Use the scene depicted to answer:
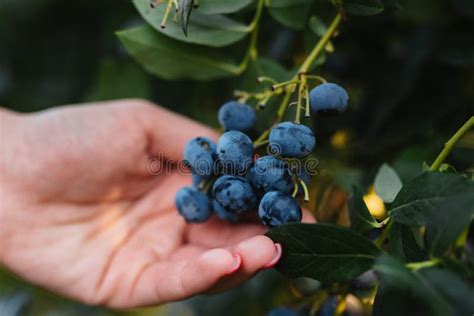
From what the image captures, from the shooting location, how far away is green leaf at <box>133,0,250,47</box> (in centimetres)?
101

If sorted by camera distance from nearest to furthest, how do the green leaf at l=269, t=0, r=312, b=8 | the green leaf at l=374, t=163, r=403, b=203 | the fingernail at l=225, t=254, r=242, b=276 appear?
the fingernail at l=225, t=254, r=242, b=276 → the green leaf at l=374, t=163, r=403, b=203 → the green leaf at l=269, t=0, r=312, b=8

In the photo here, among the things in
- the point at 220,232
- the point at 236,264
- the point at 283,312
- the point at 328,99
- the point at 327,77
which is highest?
the point at 328,99

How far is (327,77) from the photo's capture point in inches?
51.8

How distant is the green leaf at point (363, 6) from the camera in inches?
34.3

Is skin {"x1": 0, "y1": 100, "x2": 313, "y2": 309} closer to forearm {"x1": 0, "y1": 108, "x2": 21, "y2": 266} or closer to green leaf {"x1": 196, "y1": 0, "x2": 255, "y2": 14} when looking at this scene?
forearm {"x1": 0, "y1": 108, "x2": 21, "y2": 266}

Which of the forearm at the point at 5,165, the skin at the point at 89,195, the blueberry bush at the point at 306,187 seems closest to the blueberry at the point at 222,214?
the blueberry bush at the point at 306,187

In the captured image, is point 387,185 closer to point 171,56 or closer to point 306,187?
point 306,187

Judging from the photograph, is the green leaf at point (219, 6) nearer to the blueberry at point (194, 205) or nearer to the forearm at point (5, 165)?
the blueberry at point (194, 205)

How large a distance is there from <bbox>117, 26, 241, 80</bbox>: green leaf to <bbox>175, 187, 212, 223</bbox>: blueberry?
0.28 m

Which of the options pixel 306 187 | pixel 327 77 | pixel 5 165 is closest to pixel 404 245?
pixel 306 187

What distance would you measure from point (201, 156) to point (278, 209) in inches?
7.9

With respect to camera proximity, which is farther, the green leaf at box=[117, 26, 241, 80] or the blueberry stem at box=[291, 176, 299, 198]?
the green leaf at box=[117, 26, 241, 80]

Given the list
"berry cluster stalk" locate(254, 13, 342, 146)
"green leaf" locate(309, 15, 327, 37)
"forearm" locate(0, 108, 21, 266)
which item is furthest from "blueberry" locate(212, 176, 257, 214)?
"forearm" locate(0, 108, 21, 266)

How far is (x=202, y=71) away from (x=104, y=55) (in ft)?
2.09
